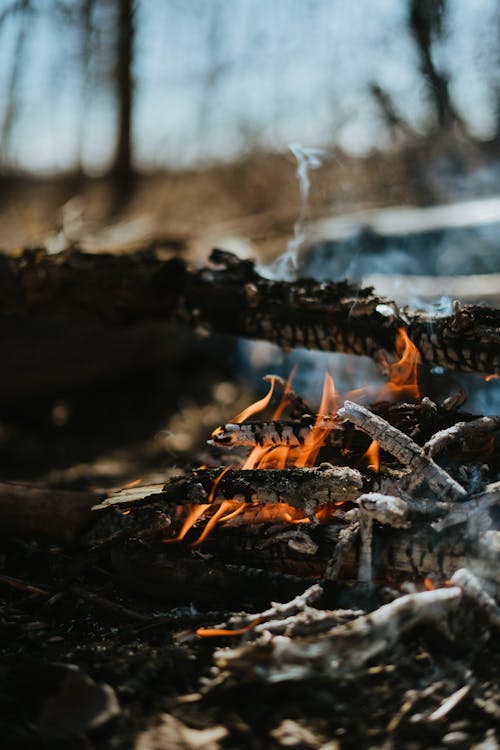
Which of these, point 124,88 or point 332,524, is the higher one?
point 124,88

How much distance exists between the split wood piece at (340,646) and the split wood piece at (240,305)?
124 cm

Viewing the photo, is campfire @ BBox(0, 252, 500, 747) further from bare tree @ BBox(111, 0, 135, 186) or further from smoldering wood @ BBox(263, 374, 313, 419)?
bare tree @ BBox(111, 0, 135, 186)

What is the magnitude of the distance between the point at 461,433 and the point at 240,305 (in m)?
1.62

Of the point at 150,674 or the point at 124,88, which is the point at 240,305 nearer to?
the point at 150,674

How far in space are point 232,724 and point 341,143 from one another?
8.63 m

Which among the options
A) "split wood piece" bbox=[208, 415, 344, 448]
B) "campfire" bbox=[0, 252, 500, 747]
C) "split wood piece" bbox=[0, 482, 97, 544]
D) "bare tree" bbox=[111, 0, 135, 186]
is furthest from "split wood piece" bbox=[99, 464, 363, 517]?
"bare tree" bbox=[111, 0, 135, 186]

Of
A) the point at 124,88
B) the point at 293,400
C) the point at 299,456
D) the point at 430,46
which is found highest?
the point at 124,88

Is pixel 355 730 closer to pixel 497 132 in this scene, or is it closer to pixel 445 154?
pixel 497 132

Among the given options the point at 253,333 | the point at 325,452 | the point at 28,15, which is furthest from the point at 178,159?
the point at 325,452

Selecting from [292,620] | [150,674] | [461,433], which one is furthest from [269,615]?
[461,433]

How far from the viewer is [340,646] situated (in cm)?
182

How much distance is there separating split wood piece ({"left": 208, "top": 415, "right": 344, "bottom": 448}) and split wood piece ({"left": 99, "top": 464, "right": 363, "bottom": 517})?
14 cm

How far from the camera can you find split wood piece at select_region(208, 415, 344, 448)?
2.69m

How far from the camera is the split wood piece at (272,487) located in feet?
7.90
